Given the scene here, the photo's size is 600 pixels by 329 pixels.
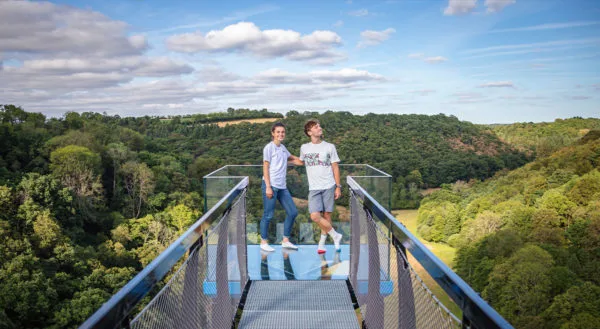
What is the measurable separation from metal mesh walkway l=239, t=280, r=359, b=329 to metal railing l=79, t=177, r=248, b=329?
19cm

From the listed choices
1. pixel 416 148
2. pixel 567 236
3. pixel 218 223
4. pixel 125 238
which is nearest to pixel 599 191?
pixel 567 236

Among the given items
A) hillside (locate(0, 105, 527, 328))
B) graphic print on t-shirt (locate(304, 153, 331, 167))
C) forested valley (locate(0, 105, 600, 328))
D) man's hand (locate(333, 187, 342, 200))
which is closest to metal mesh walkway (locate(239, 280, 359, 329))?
man's hand (locate(333, 187, 342, 200))

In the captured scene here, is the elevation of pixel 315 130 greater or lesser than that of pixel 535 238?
greater

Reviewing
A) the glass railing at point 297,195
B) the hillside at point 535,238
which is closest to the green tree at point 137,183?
the hillside at point 535,238

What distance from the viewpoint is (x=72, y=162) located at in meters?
41.3

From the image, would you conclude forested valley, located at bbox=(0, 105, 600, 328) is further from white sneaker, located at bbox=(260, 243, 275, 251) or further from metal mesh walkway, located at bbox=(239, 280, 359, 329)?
metal mesh walkway, located at bbox=(239, 280, 359, 329)

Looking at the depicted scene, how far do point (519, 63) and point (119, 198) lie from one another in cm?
7603

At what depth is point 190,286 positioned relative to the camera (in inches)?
72.1

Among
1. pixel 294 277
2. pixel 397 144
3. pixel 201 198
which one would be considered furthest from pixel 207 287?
pixel 397 144

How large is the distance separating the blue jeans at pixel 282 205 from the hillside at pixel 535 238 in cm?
2556

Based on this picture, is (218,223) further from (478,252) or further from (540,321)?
(478,252)

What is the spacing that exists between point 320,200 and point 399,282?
8.30 ft

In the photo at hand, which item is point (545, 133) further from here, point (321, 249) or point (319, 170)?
point (319, 170)

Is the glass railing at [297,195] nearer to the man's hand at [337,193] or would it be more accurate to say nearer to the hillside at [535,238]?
the man's hand at [337,193]
